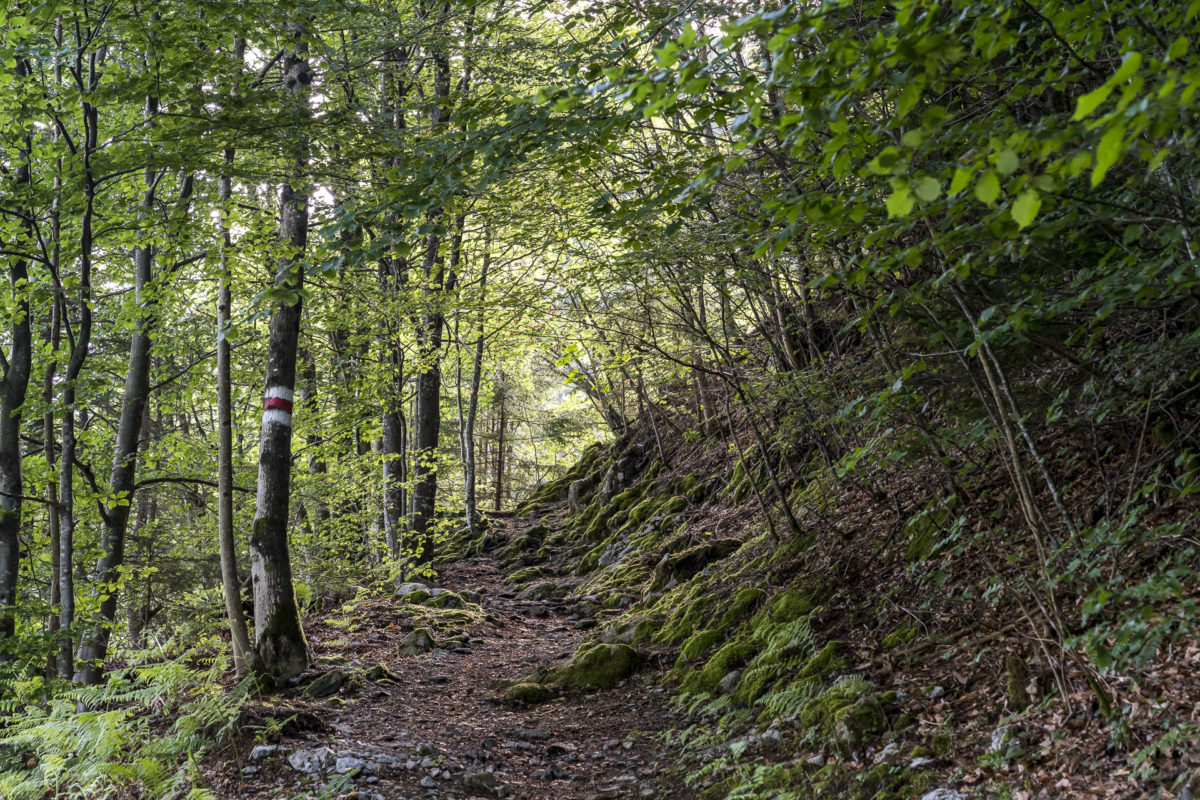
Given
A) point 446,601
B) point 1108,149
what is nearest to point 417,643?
point 446,601

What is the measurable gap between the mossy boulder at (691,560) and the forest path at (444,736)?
57.8 inches

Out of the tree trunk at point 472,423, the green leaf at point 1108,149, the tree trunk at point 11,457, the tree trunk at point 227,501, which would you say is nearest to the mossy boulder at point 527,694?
the tree trunk at point 227,501

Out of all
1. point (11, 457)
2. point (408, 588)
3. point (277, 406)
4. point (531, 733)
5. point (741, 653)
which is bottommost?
point (531, 733)

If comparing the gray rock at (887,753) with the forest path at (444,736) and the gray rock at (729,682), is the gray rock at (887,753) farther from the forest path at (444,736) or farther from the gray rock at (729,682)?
the gray rock at (729,682)

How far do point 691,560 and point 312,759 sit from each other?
5.15 metres

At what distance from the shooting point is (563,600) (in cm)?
1202

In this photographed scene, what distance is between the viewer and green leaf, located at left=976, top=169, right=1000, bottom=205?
198 cm

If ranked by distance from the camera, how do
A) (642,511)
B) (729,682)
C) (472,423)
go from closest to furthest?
(729,682) → (642,511) → (472,423)

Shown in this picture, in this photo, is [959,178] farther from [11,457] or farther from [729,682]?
[11,457]

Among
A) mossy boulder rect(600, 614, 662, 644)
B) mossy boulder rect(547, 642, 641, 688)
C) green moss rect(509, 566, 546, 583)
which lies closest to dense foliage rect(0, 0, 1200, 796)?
mossy boulder rect(600, 614, 662, 644)

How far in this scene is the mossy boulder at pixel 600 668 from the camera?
7.39m

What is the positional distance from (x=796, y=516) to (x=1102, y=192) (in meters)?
4.81

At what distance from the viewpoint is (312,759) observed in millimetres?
5215

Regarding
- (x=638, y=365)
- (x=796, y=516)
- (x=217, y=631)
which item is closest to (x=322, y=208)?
(x=638, y=365)
